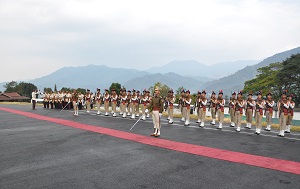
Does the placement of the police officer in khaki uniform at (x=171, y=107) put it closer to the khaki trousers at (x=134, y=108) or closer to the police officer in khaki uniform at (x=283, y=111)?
the khaki trousers at (x=134, y=108)

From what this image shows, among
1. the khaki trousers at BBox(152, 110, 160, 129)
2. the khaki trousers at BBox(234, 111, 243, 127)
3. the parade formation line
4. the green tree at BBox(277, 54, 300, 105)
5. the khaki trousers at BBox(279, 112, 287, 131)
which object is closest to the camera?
the parade formation line

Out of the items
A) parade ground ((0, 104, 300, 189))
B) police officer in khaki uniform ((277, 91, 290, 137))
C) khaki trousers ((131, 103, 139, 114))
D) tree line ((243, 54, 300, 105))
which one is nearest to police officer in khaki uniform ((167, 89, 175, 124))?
khaki trousers ((131, 103, 139, 114))

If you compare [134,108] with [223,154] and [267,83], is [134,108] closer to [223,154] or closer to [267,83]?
[223,154]

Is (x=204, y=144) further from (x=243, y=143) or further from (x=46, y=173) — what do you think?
(x=46, y=173)

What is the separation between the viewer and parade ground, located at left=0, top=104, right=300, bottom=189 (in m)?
5.97

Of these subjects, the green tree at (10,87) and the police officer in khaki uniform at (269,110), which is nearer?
the police officer in khaki uniform at (269,110)

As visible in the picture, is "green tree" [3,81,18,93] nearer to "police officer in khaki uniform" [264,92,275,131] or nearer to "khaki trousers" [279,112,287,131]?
"police officer in khaki uniform" [264,92,275,131]

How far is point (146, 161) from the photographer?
7.65 m

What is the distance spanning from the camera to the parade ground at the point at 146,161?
597 centimetres

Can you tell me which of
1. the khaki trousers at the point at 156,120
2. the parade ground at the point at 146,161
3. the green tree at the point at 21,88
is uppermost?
the green tree at the point at 21,88

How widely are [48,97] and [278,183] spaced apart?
89.7 ft

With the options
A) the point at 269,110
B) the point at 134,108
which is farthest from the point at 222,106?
the point at 134,108

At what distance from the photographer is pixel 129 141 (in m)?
10.5

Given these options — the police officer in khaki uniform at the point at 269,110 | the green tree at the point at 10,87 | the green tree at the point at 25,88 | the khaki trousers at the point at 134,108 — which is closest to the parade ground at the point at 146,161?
the police officer in khaki uniform at the point at 269,110
